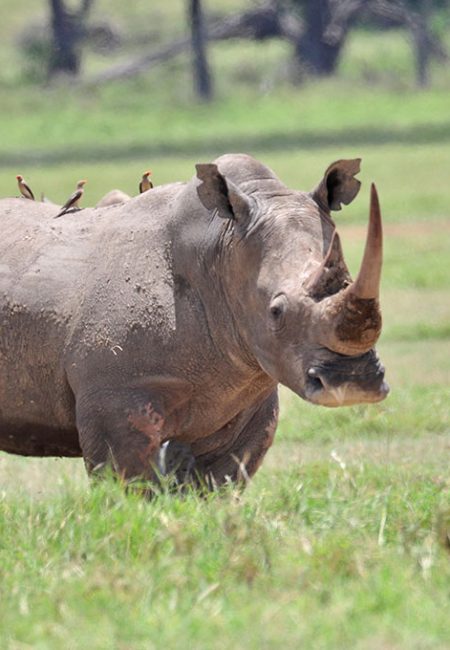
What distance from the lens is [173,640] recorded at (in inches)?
193

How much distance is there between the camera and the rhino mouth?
632 centimetres

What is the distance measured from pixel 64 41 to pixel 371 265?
34.6 metres

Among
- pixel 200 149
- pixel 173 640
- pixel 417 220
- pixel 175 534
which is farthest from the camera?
pixel 200 149

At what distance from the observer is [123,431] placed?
23.2 feet

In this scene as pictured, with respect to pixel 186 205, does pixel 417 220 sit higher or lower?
lower

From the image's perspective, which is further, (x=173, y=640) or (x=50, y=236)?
(x=50, y=236)

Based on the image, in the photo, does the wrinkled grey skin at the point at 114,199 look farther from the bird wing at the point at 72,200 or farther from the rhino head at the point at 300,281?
the rhino head at the point at 300,281

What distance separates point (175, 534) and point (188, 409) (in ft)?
5.00

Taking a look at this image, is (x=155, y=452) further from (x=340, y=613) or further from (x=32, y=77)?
(x=32, y=77)

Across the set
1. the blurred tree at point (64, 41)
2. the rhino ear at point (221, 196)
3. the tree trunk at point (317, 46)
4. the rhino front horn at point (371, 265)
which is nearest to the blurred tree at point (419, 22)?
the tree trunk at point (317, 46)

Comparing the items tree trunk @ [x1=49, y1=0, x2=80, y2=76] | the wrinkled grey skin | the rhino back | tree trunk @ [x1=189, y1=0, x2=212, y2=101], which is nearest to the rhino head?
the rhino back

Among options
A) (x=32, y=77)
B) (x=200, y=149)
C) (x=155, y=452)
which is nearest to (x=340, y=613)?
(x=155, y=452)

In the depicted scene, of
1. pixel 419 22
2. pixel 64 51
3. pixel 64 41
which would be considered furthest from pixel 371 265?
pixel 419 22

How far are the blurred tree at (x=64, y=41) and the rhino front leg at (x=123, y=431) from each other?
1255 inches
